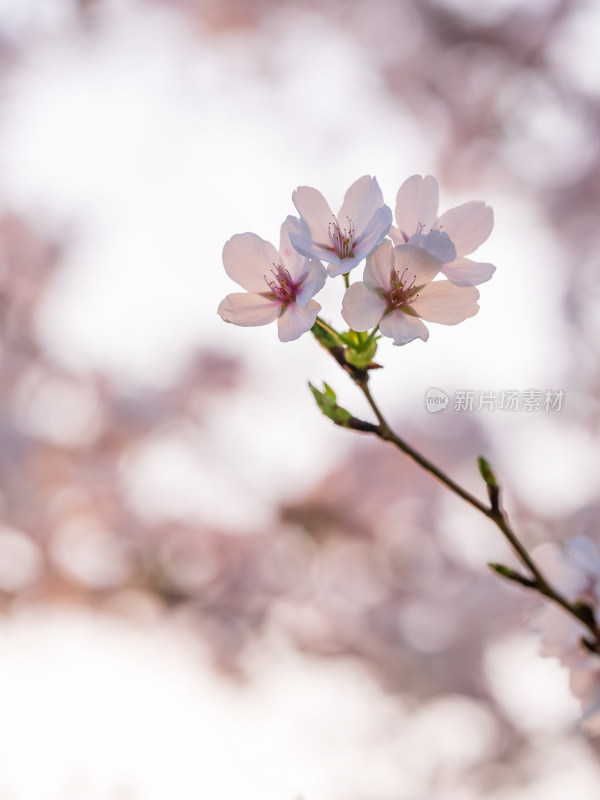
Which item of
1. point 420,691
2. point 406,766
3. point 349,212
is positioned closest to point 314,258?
point 349,212

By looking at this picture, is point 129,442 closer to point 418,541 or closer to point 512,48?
point 418,541

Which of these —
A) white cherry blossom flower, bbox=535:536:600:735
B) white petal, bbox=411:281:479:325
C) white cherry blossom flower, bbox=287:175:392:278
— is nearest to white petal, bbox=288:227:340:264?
white cherry blossom flower, bbox=287:175:392:278

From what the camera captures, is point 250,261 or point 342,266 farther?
point 250,261

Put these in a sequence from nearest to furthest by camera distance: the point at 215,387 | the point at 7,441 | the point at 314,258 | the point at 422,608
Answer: the point at 314,258 → the point at 7,441 → the point at 215,387 → the point at 422,608

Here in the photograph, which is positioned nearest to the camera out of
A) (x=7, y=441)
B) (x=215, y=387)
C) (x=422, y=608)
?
(x=7, y=441)

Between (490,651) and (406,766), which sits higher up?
(490,651)

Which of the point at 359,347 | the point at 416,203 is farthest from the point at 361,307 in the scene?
the point at 416,203

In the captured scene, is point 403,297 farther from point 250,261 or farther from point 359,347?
point 250,261

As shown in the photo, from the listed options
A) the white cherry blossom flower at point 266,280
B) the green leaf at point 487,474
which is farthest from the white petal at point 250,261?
the green leaf at point 487,474
